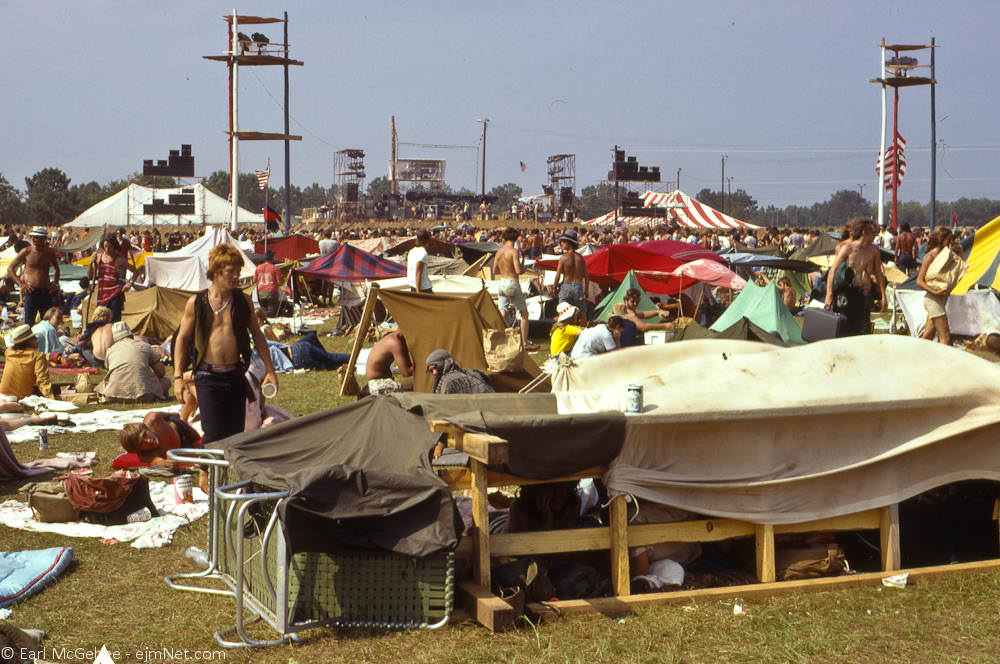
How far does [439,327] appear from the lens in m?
11.5

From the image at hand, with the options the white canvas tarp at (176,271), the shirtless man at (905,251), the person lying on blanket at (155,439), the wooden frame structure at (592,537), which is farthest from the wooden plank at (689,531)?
the shirtless man at (905,251)

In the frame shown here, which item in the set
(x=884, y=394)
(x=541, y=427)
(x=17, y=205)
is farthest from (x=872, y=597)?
(x=17, y=205)

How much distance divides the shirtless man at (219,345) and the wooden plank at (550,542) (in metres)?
2.07

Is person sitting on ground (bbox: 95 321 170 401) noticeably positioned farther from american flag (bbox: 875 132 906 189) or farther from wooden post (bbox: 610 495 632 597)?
american flag (bbox: 875 132 906 189)

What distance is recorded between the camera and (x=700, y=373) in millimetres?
5941

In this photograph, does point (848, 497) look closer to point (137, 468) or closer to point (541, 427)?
point (541, 427)

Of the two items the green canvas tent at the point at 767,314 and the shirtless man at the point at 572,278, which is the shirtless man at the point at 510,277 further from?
the green canvas tent at the point at 767,314

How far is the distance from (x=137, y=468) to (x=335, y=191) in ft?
284

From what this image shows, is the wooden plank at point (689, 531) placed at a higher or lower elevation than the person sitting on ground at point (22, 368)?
lower

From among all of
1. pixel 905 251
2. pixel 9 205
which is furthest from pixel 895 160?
pixel 9 205

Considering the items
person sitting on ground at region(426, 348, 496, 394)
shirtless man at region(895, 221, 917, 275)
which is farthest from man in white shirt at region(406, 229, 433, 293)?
shirtless man at region(895, 221, 917, 275)

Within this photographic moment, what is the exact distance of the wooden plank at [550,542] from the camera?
523cm

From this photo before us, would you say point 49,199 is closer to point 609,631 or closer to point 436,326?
point 436,326

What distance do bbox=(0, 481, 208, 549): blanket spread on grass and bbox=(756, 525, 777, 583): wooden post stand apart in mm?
3526
